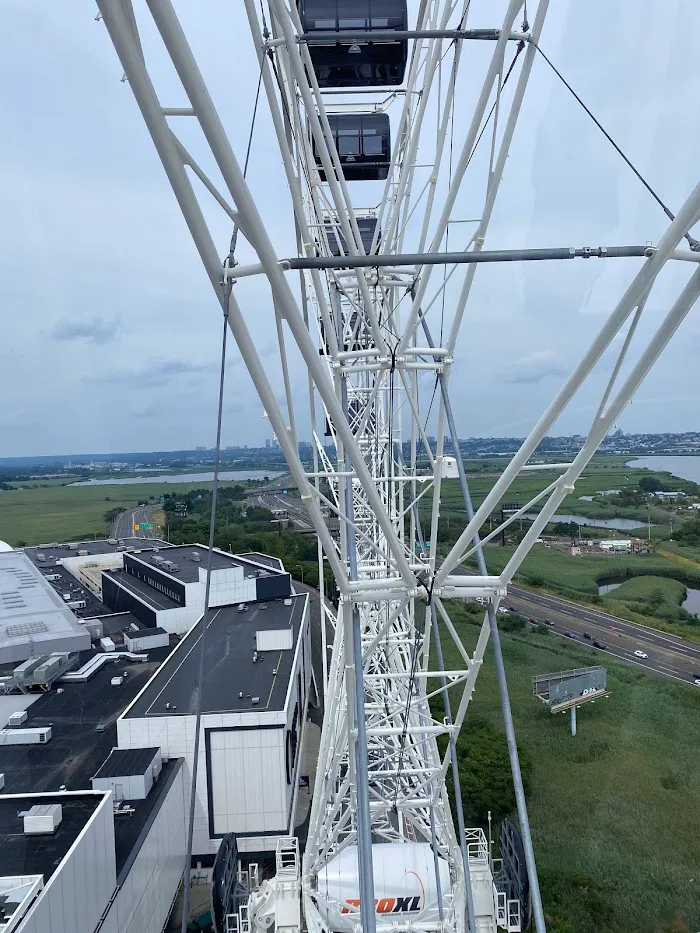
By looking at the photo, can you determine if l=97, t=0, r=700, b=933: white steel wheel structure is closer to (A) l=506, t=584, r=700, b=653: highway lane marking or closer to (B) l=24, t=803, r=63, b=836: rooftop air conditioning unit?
(B) l=24, t=803, r=63, b=836: rooftop air conditioning unit

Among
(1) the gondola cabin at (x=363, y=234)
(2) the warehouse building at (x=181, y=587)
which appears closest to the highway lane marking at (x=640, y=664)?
(2) the warehouse building at (x=181, y=587)

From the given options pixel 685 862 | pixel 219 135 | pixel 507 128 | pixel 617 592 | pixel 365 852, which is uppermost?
pixel 507 128

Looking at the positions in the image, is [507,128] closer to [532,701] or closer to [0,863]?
[0,863]

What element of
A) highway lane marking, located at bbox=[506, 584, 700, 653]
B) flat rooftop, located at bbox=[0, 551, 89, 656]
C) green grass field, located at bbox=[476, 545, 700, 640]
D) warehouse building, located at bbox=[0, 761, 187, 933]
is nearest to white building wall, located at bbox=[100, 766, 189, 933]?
warehouse building, located at bbox=[0, 761, 187, 933]

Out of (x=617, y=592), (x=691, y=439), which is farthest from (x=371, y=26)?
(x=691, y=439)

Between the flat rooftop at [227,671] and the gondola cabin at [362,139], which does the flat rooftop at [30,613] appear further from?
the gondola cabin at [362,139]

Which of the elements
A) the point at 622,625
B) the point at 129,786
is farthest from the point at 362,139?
the point at 622,625
